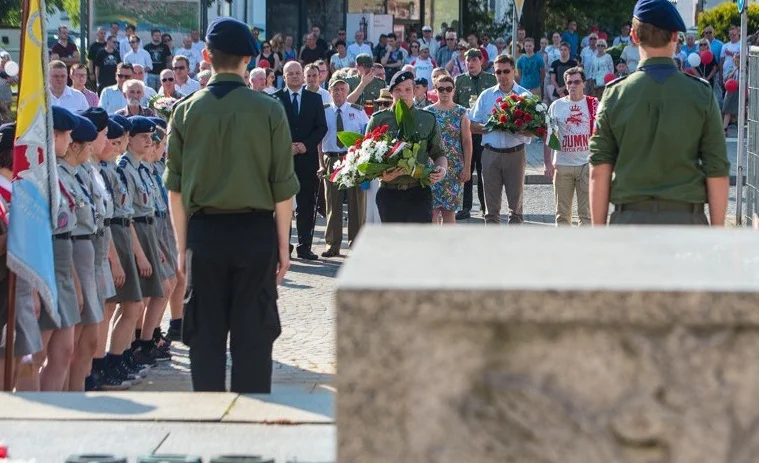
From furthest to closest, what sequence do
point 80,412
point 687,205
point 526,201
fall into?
1. point 526,201
2. point 687,205
3. point 80,412

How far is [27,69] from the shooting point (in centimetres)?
766

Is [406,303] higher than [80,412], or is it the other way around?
[406,303]

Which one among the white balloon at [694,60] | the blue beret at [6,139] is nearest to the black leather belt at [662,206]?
the blue beret at [6,139]

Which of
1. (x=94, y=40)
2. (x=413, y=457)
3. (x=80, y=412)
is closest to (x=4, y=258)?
(x=80, y=412)

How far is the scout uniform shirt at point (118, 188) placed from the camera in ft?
29.7

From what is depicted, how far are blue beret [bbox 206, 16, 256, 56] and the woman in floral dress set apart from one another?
7.18 metres

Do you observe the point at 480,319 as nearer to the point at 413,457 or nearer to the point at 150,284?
the point at 413,457

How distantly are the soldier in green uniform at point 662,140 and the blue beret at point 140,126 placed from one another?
13.1 ft

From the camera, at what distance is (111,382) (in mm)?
9023

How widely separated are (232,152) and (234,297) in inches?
26.7

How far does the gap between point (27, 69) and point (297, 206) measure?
750 centimetres

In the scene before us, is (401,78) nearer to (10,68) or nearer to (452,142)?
(452,142)

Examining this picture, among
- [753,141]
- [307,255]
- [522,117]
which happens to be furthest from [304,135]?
[753,141]

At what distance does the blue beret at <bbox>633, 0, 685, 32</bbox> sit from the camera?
654 cm
